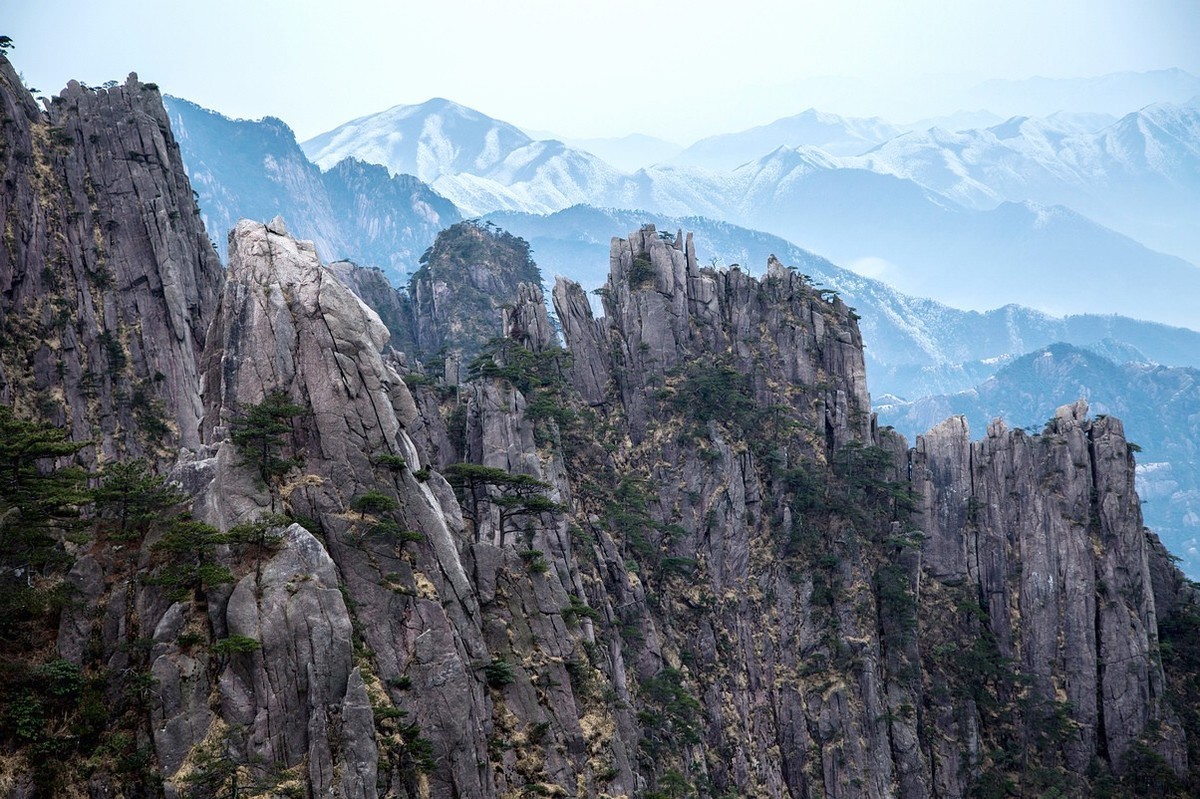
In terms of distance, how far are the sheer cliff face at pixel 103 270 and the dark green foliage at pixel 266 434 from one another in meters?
35.3

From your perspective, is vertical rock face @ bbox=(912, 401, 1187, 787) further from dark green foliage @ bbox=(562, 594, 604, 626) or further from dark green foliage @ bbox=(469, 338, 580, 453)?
dark green foliage @ bbox=(562, 594, 604, 626)

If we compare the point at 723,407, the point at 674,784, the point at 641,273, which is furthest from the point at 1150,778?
the point at 641,273

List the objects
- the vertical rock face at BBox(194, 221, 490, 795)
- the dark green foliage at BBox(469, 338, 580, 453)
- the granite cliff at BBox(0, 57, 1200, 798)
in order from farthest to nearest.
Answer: the dark green foliage at BBox(469, 338, 580, 453)
the vertical rock face at BBox(194, 221, 490, 795)
the granite cliff at BBox(0, 57, 1200, 798)

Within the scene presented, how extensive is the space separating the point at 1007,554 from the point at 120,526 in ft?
248

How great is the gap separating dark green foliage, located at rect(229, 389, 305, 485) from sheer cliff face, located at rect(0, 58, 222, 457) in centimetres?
3530

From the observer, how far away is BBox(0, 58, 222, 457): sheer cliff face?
226ft

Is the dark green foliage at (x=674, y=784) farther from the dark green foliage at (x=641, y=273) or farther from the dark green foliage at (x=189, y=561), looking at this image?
the dark green foliage at (x=641, y=273)

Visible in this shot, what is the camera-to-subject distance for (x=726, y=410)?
282ft

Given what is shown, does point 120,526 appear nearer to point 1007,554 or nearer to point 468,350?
point 1007,554

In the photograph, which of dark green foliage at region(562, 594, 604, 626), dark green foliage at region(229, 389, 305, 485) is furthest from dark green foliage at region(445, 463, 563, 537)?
dark green foliage at region(229, 389, 305, 485)

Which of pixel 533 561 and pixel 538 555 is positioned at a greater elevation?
pixel 538 555

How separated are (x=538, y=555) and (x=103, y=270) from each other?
49570mm

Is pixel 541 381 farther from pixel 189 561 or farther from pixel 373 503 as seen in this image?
pixel 189 561

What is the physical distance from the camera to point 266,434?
3722cm
